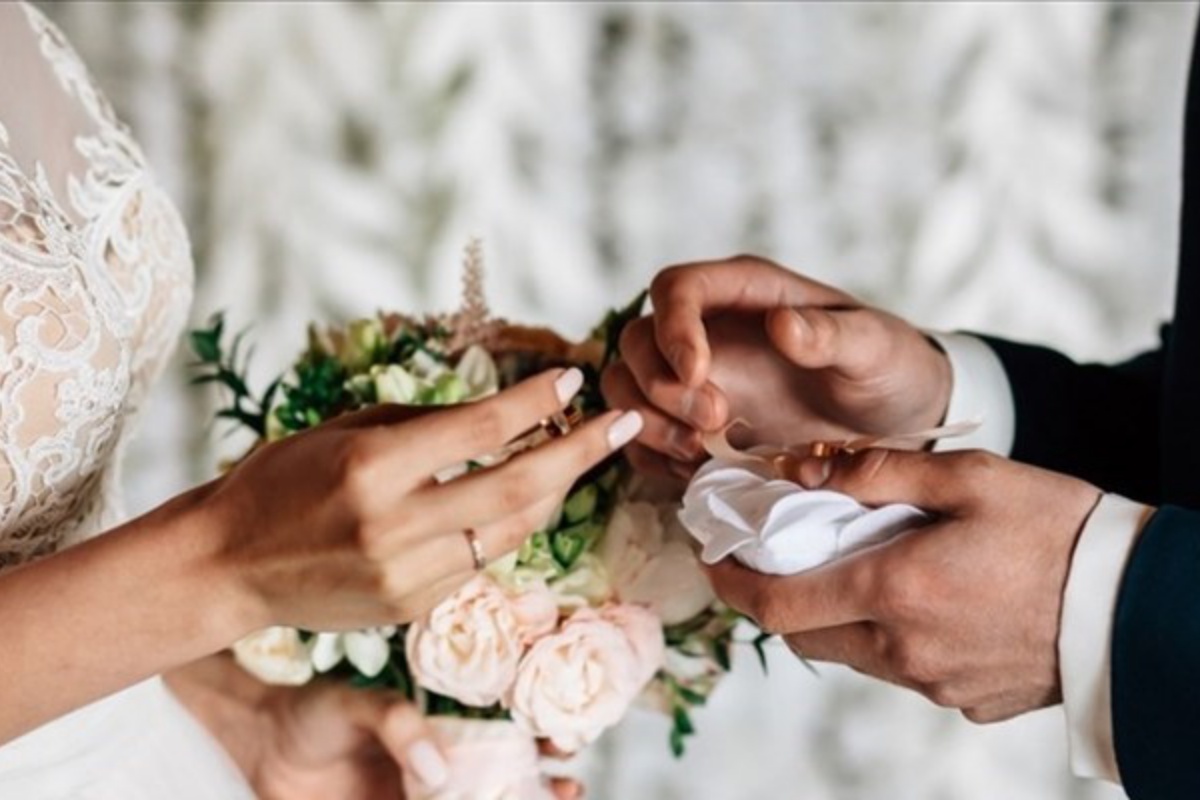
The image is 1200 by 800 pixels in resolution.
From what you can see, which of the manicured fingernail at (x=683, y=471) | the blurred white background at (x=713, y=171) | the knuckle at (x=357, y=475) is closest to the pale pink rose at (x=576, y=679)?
the manicured fingernail at (x=683, y=471)

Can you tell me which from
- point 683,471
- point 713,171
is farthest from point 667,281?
point 713,171

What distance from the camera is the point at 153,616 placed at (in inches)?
30.3

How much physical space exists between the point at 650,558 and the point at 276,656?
0.27 m

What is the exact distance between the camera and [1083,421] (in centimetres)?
119

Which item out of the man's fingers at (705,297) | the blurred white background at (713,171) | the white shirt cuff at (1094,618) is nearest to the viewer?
the white shirt cuff at (1094,618)

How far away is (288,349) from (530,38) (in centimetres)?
52

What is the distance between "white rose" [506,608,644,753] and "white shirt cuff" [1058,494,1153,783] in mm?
308

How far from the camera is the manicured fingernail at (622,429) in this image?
2.68ft

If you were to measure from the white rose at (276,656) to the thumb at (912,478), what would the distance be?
0.39m

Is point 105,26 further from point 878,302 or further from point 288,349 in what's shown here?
point 878,302

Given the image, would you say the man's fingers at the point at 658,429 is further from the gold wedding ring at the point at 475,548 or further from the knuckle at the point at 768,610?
the gold wedding ring at the point at 475,548

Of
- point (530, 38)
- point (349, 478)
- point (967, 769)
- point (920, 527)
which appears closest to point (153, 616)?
point (349, 478)

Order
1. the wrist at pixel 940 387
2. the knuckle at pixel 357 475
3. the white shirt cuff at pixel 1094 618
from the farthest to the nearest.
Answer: the wrist at pixel 940 387 < the white shirt cuff at pixel 1094 618 < the knuckle at pixel 357 475

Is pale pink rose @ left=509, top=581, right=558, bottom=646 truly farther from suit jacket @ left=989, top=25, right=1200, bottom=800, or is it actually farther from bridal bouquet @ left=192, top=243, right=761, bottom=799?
suit jacket @ left=989, top=25, right=1200, bottom=800
